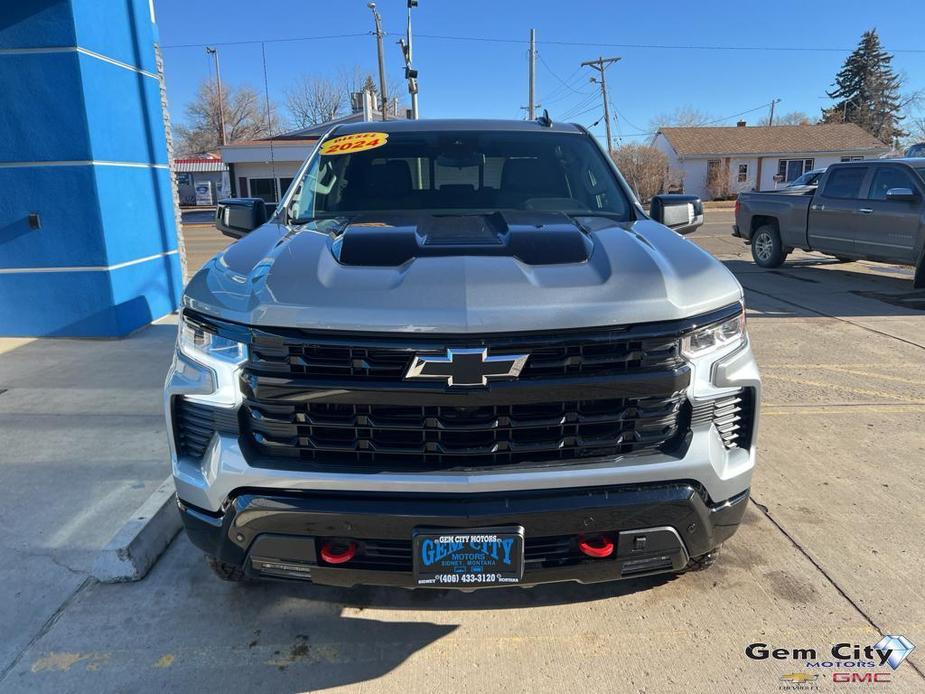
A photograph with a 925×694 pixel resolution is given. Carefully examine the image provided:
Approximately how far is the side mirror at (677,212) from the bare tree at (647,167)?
4295cm

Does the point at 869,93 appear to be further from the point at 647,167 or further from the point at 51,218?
the point at 51,218

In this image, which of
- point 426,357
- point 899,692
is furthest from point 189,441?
point 899,692

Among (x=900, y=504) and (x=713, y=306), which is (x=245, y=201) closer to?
(x=713, y=306)

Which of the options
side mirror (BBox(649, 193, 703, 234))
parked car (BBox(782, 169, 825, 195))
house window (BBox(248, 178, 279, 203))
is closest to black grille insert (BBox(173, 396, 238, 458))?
side mirror (BBox(649, 193, 703, 234))

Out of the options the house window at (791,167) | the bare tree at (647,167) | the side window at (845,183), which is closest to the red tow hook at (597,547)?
the side window at (845,183)

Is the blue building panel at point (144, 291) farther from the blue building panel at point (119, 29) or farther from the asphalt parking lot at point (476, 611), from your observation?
the asphalt parking lot at point (476, 611)

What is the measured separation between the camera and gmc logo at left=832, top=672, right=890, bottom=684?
2461mm

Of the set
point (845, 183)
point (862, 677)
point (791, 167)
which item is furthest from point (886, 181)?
point (791, 167)

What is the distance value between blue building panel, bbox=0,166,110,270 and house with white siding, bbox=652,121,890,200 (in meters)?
48.2

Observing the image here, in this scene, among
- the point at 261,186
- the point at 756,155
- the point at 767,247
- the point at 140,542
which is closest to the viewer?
the point at 140,542

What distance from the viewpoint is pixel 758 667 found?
2525 mm

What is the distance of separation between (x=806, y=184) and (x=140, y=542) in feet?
56.6

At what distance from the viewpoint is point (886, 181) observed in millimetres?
10312

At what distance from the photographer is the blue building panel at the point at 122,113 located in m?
7.02
